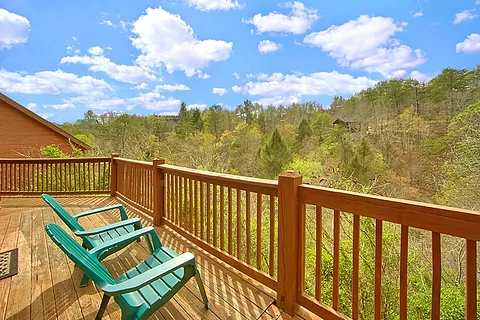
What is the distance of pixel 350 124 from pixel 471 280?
62.6 ft

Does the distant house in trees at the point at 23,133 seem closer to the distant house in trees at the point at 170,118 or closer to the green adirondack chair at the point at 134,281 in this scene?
the distant house in trees at the point at 170,118

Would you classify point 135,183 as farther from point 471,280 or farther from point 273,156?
point 273,156

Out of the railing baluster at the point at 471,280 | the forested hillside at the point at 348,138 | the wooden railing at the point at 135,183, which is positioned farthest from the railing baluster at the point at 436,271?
the forested hillside at the point at 348,138

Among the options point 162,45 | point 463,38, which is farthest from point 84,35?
point 463,38

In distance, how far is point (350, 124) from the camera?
19.0 m

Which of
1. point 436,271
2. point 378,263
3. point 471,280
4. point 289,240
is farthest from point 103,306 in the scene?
point 471,280

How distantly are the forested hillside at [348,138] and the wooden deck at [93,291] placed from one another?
503 centimetres

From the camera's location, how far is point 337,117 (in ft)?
65.5

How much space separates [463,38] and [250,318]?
898 inches

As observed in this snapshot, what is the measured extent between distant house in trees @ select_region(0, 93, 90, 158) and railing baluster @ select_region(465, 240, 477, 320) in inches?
475

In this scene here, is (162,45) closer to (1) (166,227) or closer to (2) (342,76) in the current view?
(1) (166,227)

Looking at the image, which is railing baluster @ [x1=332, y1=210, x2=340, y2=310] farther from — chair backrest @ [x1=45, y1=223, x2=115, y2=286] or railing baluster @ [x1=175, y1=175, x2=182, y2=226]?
railing baluster @ [x1=175, y1=175, x2=182, y2=226]

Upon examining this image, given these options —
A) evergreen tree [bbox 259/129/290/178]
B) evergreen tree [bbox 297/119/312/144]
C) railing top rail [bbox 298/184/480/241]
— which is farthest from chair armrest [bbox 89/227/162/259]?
evergreen tree [bbox 297/119/312/144]

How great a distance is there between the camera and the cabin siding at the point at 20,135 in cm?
988
